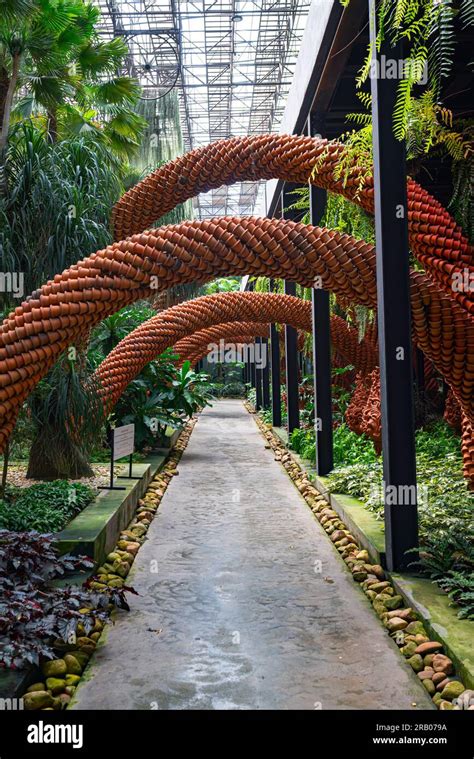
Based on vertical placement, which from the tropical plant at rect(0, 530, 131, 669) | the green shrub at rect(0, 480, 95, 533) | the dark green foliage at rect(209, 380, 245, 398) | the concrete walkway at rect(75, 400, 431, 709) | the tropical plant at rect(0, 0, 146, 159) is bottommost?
the concrete walkway at rect(75, 400, 431, 709)

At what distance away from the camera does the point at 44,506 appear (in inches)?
180

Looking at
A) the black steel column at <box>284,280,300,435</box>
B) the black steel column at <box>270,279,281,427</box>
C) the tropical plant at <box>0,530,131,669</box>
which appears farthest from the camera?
the black steel column at <box>270,279,281,427</box>

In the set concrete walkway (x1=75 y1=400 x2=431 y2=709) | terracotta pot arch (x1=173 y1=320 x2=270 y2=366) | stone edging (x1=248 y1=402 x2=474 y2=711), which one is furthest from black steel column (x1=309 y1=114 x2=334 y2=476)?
terracotta pot arch (x1=173 y1=320 x2=270 y2=366)

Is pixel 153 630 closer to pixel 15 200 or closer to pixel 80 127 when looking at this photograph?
pixel 15 200

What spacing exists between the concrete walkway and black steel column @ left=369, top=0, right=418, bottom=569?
0.70 m

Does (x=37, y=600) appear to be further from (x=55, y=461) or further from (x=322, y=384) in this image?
(x=322, y=384)

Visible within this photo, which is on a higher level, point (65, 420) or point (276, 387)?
point (276, 387)

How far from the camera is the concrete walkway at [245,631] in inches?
101

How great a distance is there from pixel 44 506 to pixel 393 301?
2798mm

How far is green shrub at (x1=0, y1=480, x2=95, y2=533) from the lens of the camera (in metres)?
4.16

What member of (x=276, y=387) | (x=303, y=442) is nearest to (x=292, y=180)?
(x=303, y=442)

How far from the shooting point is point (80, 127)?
7.88 m

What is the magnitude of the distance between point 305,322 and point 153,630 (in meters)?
6.88

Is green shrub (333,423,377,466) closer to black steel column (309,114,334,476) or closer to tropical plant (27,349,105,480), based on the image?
black steel column (309,114,334,476)
